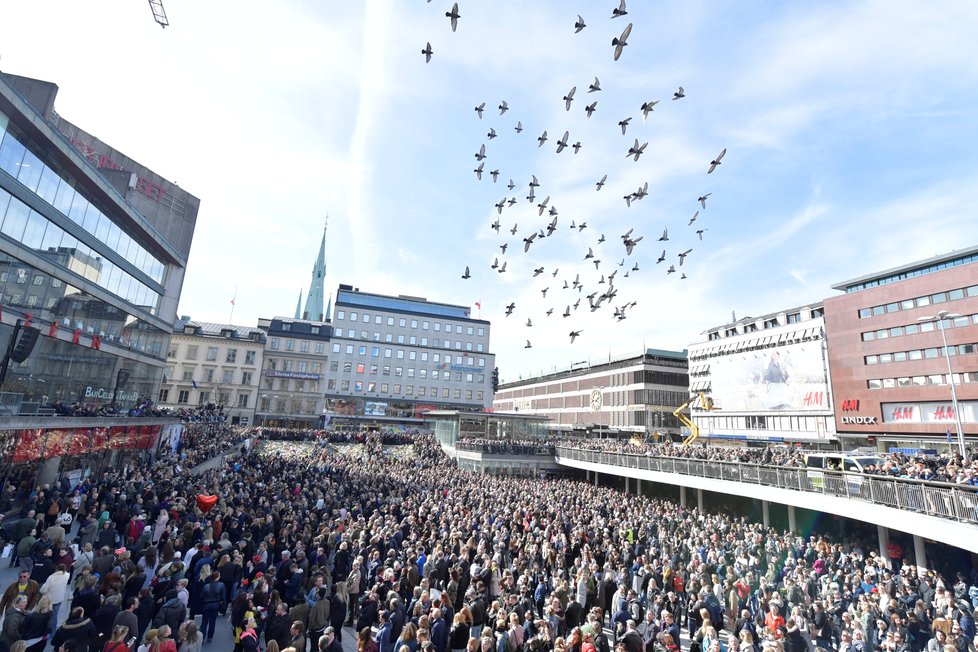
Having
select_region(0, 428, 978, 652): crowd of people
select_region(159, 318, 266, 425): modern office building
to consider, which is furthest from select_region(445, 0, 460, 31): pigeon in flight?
select_region(159, 318, 266, 425): modern office building

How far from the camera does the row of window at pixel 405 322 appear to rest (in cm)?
8480

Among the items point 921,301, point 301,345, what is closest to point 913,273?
point 921,301

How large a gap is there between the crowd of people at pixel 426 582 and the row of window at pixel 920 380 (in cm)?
3613

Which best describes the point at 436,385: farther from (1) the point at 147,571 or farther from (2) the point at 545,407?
(1) the point at 147,571

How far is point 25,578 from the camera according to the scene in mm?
7598

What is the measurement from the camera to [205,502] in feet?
51.4

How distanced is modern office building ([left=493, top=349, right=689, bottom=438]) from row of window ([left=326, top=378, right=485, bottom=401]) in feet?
54.3

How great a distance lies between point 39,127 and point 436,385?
223 ft

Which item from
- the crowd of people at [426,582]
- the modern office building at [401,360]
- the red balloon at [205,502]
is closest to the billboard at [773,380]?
the modern office building at [401,360]

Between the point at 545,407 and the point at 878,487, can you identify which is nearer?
the point at 878,487

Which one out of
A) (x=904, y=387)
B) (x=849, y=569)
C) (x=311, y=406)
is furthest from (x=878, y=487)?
(x=311, y=406)

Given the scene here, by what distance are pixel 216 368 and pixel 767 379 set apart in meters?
77.8

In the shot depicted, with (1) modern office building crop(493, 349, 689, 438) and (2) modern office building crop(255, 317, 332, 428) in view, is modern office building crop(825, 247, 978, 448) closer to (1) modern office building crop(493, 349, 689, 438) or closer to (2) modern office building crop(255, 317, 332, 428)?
(1) modern office building crop(493, 349, 689, 438)

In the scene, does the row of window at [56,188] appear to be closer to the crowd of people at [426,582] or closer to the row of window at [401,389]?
the crowd of people at [426,582]
